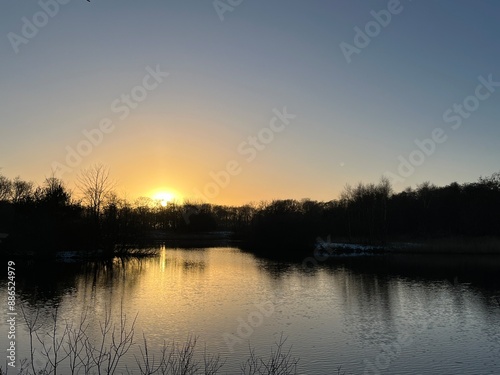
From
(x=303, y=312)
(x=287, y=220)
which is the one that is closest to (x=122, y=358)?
(x=303, y=312)

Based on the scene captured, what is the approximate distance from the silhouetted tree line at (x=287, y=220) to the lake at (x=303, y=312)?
6.01m

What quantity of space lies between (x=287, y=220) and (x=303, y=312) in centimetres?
3814

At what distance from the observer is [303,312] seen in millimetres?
16172

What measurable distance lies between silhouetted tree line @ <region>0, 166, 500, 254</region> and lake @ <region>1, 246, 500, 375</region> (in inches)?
237

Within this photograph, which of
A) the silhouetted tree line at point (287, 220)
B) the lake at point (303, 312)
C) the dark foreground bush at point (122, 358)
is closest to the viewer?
the dark foreground bush at point (122, 358)

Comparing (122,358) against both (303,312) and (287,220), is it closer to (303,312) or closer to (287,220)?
(303,312)

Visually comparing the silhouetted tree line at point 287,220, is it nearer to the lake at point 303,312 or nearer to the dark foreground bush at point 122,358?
the lake at point 303,312

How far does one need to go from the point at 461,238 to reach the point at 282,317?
36143 millimetres

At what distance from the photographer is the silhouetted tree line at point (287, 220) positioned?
111ft

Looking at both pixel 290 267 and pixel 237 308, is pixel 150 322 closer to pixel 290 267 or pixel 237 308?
pixel 237 308

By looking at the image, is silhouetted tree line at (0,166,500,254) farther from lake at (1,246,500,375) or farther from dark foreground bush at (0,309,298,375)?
dark foreground bush at (0,309,298,375)

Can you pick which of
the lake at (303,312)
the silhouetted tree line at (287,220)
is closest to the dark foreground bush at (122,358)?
the lake at (303,312)

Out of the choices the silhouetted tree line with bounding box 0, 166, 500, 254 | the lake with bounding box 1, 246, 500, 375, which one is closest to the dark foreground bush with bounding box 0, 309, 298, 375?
the lake with bounding box 1, 246, 500, 375

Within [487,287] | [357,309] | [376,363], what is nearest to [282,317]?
[357,309]
